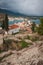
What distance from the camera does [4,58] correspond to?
23875 millimetres

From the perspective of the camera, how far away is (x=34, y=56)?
74.4ft

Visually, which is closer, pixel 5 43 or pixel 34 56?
pixel 34 56

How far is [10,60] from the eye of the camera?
22266mm

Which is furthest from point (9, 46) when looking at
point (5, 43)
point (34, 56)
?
point (34, 56)

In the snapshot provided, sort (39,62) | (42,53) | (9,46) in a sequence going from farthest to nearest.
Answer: (9,46), (42,53), (39,62)

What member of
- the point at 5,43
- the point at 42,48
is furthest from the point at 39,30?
the point at 42,48

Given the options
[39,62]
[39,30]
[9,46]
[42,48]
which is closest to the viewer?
[39,62]

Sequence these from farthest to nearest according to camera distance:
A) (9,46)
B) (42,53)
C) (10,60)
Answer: (9,46) → (42,53) → (10,60)

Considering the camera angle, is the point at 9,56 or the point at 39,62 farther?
the point at 9,56

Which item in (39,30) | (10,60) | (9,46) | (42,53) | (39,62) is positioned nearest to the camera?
(39,62)

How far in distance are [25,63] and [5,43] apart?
16.5 meters

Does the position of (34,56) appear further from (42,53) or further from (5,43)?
(5,43)

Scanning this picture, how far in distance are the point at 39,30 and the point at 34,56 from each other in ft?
91.5

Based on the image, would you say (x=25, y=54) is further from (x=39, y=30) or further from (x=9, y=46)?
(x=39, y=30)
